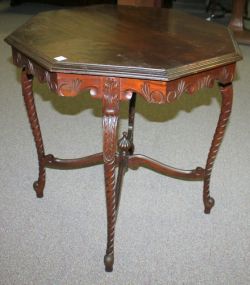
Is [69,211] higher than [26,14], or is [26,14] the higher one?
[69,211]

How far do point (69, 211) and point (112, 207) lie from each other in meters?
0.44

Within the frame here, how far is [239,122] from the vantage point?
88.9 inches

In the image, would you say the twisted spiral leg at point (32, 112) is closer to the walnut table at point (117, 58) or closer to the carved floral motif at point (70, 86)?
the walnut table at point (117, 58)

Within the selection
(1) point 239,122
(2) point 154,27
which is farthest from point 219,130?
(1) point 239,122

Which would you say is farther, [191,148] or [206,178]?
[191,148]

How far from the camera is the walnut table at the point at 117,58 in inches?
36.9

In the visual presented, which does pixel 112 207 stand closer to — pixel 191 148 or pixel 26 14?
pixel 191 148

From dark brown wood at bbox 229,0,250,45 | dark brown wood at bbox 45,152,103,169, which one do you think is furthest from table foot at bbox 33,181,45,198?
dark brown wood at bbox 229,0,250,45

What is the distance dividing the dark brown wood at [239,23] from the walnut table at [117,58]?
2419 mm

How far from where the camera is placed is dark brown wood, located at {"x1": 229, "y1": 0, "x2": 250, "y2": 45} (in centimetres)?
360

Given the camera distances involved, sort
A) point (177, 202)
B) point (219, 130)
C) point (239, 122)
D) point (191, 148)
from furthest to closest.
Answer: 1. point (239, 122)
2. point (191, 148)
3. point (177, 202)
4. point (219, 130)

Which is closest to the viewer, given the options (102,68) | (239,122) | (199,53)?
(102,68)

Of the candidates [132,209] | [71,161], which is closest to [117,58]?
[71,161]

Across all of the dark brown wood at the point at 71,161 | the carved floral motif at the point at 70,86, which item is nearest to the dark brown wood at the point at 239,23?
the dark brown wood at the point at 71,161
